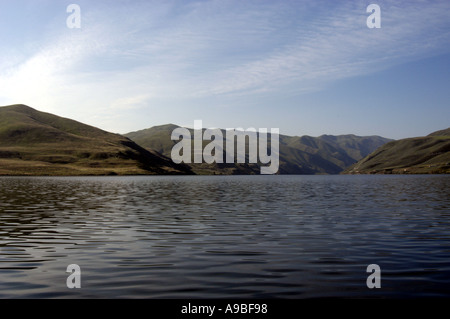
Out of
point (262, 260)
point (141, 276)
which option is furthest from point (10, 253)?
point (262, 260)

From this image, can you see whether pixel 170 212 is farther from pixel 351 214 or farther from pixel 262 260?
pixel 262 260

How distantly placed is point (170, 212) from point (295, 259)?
82.3ft

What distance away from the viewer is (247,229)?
31500 millimetres

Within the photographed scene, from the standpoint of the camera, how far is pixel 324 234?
2872 centimetres
